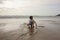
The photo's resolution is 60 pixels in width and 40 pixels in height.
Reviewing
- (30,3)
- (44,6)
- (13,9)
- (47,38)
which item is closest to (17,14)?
(13,9)

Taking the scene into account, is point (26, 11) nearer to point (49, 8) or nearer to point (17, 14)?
point (17, 14)

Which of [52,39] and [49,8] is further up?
[49,8]

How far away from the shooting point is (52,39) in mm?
4973

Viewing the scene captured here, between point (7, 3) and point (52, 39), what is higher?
point (7, 3)

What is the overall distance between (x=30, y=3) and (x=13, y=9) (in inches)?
55.4

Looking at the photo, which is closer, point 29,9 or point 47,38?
point 47,38

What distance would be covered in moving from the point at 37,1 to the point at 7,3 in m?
2.26

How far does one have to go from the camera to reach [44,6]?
11453mm

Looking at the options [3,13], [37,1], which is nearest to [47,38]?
[37,1]

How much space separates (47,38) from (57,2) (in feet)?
22.2

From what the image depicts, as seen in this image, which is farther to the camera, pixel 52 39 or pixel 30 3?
pixel 30 3

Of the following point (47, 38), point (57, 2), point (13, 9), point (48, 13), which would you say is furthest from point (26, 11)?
point (47, 38)

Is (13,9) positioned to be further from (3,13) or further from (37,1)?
(37,1)

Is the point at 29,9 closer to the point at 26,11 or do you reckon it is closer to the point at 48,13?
the point at 26,11
